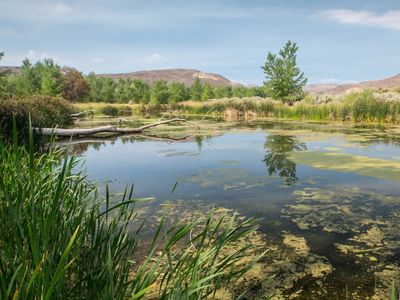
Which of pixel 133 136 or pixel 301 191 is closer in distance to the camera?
pixel 301 191

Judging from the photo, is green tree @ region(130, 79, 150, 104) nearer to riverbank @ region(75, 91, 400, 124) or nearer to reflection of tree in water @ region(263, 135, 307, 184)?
riverbank @ region(75, 91, 400, 124)

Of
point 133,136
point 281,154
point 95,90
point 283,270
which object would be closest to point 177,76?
point 95,90

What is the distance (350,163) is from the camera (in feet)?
24.9

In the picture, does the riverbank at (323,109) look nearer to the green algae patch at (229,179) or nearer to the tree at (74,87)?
the green algae patch at (229,179)

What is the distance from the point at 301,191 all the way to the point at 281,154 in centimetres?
350

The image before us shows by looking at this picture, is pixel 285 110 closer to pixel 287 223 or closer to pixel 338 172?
pixel 338 172

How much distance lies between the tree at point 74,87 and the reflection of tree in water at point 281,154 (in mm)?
42249

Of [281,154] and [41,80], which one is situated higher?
[41,80]

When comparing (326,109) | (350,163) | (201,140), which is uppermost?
(326,109)

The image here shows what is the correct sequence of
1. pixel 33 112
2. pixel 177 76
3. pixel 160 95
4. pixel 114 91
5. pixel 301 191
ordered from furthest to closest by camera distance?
1. pixel 177 76
2. pixel 114 91
3. pixel 160 95
4. pixel 33 112
5. pixel 301 191

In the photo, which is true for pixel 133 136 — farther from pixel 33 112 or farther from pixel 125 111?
pixel 125 111

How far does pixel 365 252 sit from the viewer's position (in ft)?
10.8

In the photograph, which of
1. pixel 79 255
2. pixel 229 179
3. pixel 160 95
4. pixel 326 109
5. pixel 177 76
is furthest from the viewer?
pixel 177 76

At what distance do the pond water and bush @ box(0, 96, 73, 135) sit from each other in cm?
173
